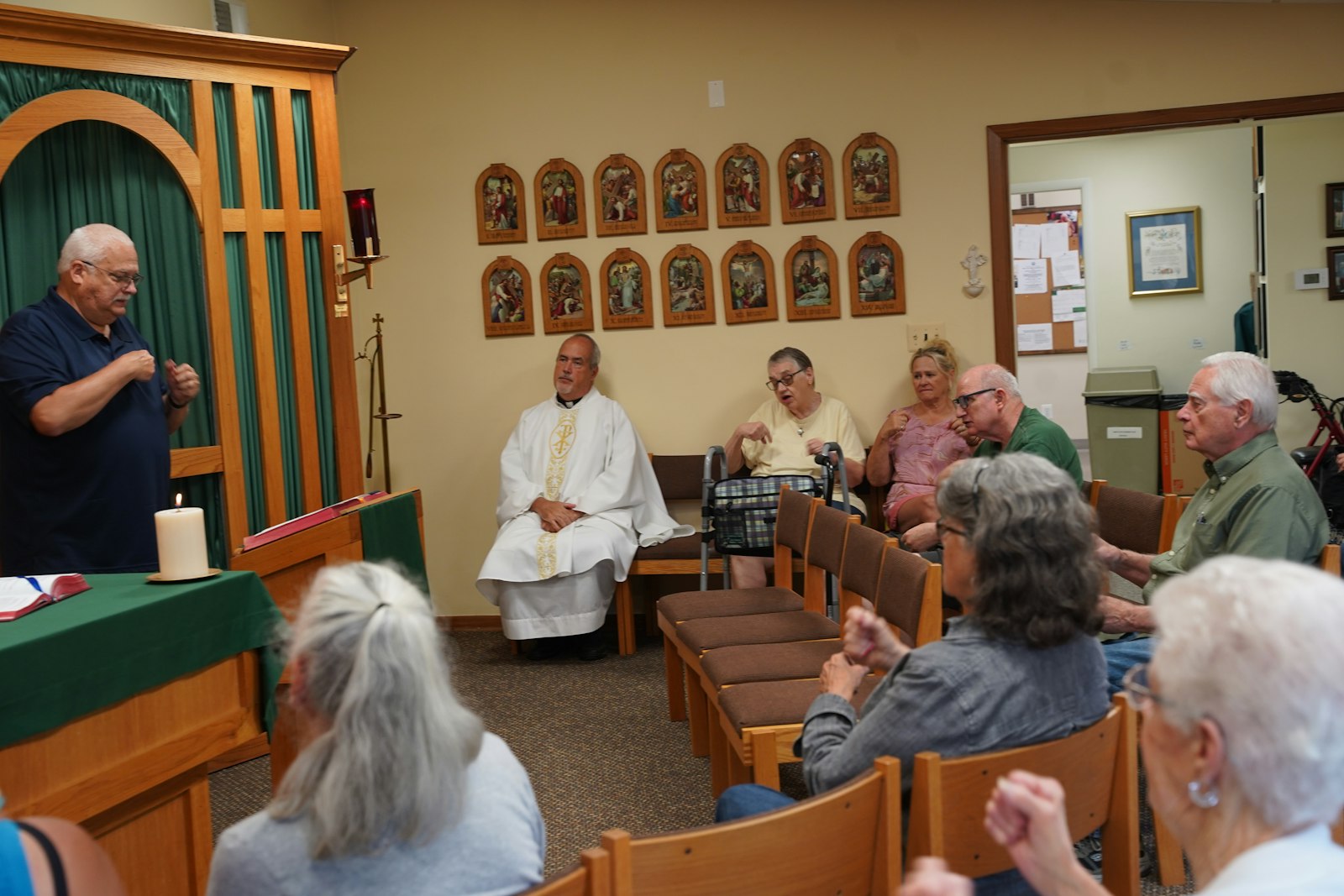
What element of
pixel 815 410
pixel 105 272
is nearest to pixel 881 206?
pixel 815 410

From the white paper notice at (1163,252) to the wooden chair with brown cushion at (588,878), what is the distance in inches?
338

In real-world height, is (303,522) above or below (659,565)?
above

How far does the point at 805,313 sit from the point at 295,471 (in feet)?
8.65

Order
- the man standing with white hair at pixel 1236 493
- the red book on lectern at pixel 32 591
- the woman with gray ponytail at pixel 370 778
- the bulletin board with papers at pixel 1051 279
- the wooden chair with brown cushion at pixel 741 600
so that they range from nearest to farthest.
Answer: the woman with gray ponytail at pixel 370 778 → the red book on lectern at pixel 32 591 → the man standing with white hair at pixel 1236 493 → the wooden chair with brown cushion at pixel 741 600 → the bulletin board with papers at pixel 1051 279

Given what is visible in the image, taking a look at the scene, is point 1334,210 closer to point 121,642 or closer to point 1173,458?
point 1173,458

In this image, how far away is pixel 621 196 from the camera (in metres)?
5.84

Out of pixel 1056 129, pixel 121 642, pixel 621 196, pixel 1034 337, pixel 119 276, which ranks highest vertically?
pixel 1056 129

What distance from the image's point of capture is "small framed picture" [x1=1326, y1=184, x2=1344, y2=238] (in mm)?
6586

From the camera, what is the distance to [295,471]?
4234mm

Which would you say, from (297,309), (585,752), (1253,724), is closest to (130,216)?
(297,309)

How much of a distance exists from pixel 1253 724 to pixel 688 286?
4918 millimetres

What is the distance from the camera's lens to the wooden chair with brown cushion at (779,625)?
11.6 feet

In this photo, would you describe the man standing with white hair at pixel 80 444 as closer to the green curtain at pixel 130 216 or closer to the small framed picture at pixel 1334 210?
the green curtain at pixel 130 216

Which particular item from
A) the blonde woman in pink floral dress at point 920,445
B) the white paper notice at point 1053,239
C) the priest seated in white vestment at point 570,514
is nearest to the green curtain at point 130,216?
the priest seated in white vestment at point 570,514
